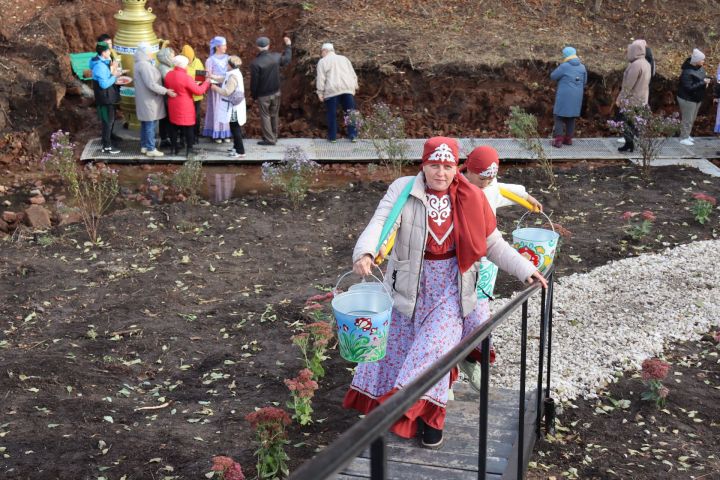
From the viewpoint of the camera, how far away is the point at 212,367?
6473 mm

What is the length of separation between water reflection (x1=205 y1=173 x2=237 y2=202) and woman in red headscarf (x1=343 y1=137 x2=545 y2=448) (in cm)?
668

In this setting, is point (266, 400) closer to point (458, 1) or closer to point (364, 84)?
point (364, 84)

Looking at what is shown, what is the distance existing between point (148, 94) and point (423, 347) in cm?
868

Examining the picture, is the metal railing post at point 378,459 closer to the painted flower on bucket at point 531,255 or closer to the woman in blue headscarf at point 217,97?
the painted flower on bucket at point 531,255

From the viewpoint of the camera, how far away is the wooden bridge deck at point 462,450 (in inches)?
169

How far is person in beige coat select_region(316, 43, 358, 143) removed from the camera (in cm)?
1284

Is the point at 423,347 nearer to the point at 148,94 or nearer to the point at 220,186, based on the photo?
the point at 220,186

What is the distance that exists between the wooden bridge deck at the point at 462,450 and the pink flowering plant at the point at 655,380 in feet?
2.93

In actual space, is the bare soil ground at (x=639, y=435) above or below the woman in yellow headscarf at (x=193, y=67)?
below

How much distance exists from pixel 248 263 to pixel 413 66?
21.2ft

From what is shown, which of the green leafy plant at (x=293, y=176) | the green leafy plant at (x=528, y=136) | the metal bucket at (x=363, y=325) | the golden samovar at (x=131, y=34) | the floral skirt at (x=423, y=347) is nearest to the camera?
the metal bucket at (x=363, y=325)

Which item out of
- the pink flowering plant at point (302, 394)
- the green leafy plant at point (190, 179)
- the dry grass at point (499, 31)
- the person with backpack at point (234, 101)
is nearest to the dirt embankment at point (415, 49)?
the dry grass at point (499, 31)

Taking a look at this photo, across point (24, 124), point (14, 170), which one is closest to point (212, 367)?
point (14, 170)

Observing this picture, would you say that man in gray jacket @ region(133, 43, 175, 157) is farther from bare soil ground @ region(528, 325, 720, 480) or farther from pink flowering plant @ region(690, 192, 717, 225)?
bare soil ground @ region(528, 325, 720, 480)
